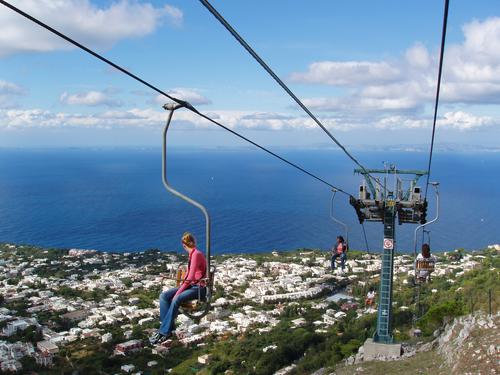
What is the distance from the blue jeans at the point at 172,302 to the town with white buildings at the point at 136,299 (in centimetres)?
2043

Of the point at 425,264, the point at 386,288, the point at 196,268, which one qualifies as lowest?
the point at 386,288

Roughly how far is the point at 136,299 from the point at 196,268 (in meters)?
36.9

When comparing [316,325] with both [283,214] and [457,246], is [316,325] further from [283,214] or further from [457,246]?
[283,214]

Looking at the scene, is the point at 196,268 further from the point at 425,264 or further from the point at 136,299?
the point at 136,299

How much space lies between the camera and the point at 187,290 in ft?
16.9

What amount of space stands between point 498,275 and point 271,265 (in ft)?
86.1

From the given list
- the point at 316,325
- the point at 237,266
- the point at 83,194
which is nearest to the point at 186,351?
the point at 316,325

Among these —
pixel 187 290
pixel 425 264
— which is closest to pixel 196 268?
pixel 187 290

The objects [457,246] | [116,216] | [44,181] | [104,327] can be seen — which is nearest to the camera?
[104,327]

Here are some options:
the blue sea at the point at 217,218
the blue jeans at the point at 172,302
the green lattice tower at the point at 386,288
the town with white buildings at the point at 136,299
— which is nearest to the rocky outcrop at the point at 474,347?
the green lattice tower at the point at 386,288

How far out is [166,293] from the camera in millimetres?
5258

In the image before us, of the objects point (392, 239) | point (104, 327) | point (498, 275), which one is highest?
point (392, 239)

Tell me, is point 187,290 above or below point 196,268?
below

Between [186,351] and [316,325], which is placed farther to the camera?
[316,325]
